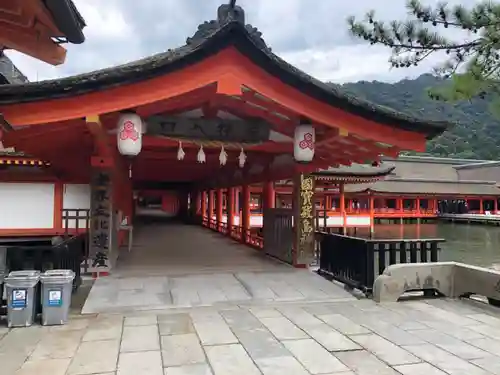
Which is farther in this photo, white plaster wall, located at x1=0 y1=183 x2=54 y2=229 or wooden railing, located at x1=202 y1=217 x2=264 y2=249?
wooden railing, located at x1=202 y1=217 x2=264 y2=249

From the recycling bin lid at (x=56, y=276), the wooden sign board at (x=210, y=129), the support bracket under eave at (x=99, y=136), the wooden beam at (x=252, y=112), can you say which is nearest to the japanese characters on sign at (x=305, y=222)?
the wooden beam at (x=252, y=112)

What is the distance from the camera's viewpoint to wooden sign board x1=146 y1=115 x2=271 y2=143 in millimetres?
6883

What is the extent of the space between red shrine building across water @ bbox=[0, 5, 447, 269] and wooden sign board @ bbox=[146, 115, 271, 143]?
0.06 ft

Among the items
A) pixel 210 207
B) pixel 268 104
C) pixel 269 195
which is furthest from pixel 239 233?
pixel 268 104

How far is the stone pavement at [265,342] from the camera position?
12.7 ft

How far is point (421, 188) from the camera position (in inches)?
1524

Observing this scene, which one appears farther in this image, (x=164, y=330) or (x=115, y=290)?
(x=115, y=290)

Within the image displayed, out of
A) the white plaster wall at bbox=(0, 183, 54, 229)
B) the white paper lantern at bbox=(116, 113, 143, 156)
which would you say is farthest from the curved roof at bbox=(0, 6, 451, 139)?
the white plaster wall at bbox=(0, 183, 54, 229)

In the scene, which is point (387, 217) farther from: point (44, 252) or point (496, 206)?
point (44, 252)

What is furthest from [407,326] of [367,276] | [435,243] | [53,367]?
[53,367]

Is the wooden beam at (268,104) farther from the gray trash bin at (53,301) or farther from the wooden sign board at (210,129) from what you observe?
the gray trash bin at (53,301)

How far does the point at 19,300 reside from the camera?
4.98 m

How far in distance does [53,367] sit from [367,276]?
4.65 meters

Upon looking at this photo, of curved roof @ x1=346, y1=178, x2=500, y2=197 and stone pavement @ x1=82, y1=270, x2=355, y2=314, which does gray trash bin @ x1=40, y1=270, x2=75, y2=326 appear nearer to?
stone pavement @ x1=82, y1=270, x2=355, y2=314
